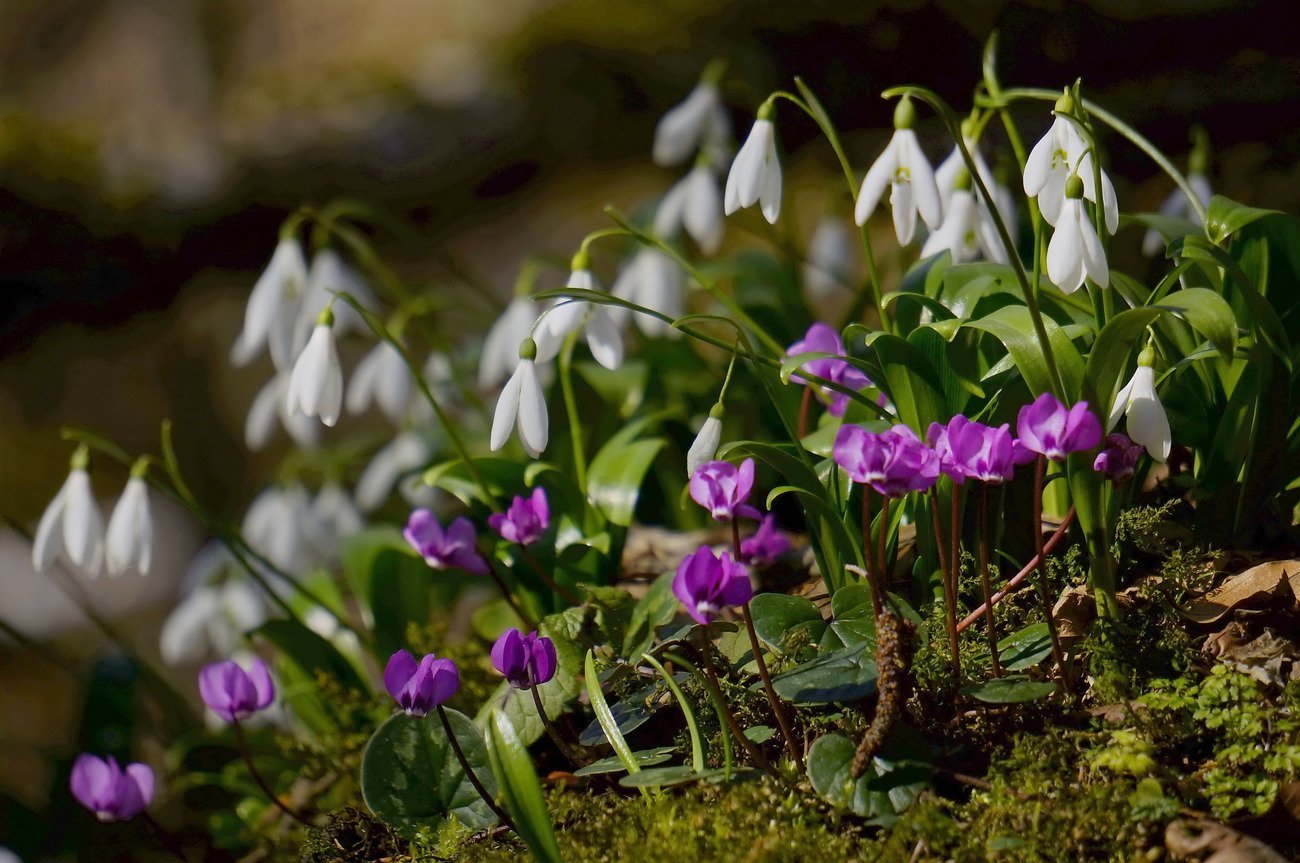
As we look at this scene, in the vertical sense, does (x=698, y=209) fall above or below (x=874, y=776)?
above

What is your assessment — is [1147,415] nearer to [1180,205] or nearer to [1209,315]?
[1209,315]

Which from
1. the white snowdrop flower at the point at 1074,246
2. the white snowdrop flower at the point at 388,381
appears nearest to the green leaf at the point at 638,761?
the white snowdrop flower at the point at 1074,246

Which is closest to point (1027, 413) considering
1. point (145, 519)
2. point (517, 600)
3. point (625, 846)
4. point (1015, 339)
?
point (1015, 339)

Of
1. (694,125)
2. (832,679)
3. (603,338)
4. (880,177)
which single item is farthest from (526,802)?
(694,125)

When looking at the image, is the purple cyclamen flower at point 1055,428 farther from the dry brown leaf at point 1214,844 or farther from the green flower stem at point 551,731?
the green flower stem at point 551,731

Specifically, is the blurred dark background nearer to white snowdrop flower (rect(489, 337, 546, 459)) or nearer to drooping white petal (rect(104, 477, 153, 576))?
drooping white petal (rect(104, 477, 153, 576))
